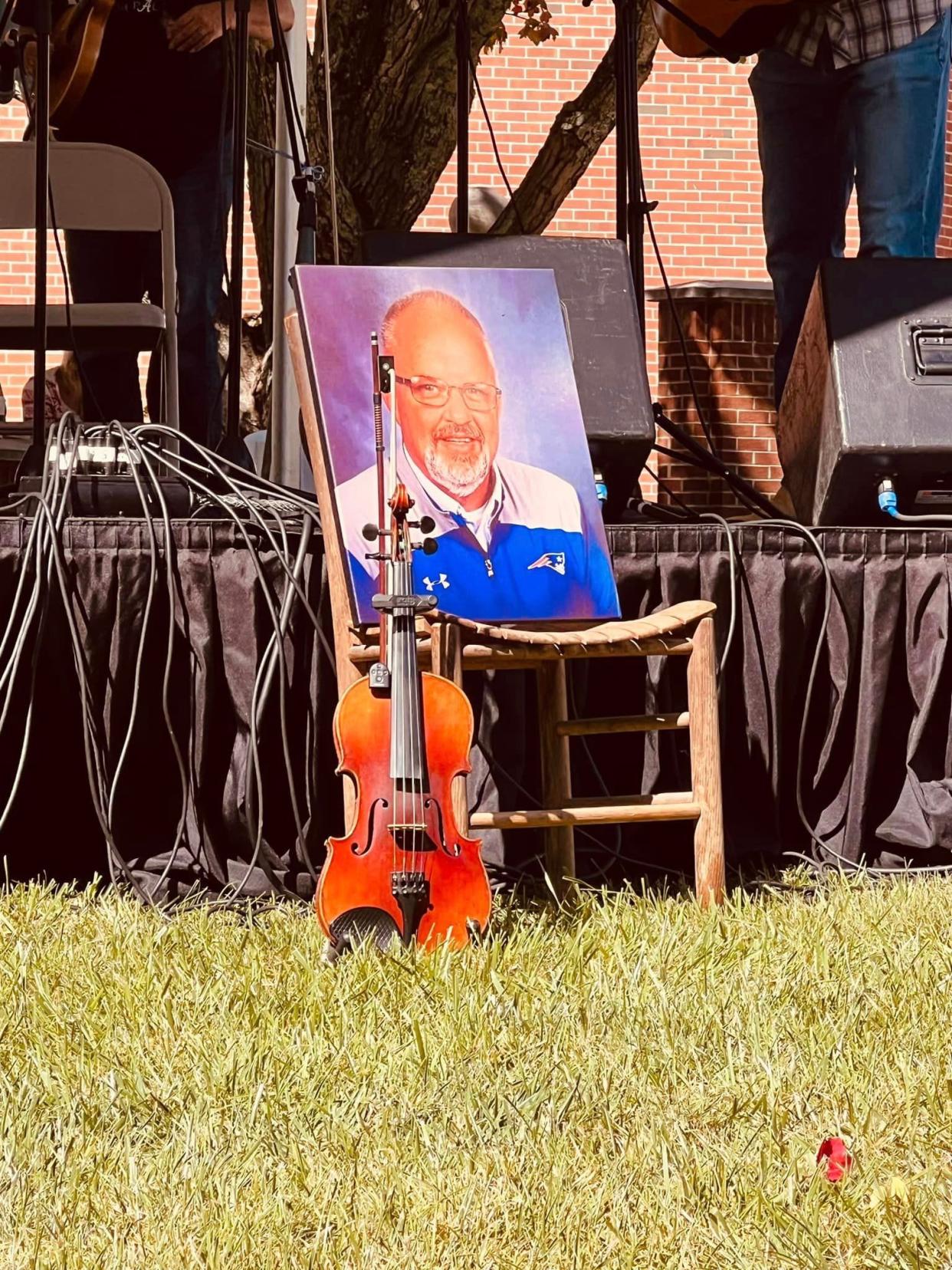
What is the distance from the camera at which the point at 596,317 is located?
2.96m

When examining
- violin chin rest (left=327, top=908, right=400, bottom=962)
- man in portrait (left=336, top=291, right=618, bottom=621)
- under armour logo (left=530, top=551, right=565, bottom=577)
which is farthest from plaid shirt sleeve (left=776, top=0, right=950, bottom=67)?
violin chin rest (left=327, top=908, right=400, bottom=962)

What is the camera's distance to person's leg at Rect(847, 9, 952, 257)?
315 centimetres

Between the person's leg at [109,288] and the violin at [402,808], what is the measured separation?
6.12 ft

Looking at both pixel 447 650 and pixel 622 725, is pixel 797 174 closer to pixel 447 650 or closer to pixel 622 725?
pixel 622 725

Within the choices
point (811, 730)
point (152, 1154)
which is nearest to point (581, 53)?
point (811, 730)

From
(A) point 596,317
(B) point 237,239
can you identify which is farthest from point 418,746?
(B) point 237,239

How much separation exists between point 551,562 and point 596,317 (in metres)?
0.70

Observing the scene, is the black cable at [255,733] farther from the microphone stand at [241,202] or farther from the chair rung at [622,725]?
the microphone stand at [241,202]

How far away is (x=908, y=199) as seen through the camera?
3.21 metres

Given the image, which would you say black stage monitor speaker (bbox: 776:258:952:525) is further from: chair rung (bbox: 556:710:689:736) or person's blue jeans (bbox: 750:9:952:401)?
chair rung (bbox: 556:710:689:736)

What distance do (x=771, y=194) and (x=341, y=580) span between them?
1649 mm

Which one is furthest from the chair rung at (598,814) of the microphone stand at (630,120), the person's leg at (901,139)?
the person's leg at (901,139)

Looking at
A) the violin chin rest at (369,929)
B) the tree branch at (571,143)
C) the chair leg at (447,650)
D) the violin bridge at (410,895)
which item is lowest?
the violin chin rest at (369,929)

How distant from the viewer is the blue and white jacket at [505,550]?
2.37 meters
